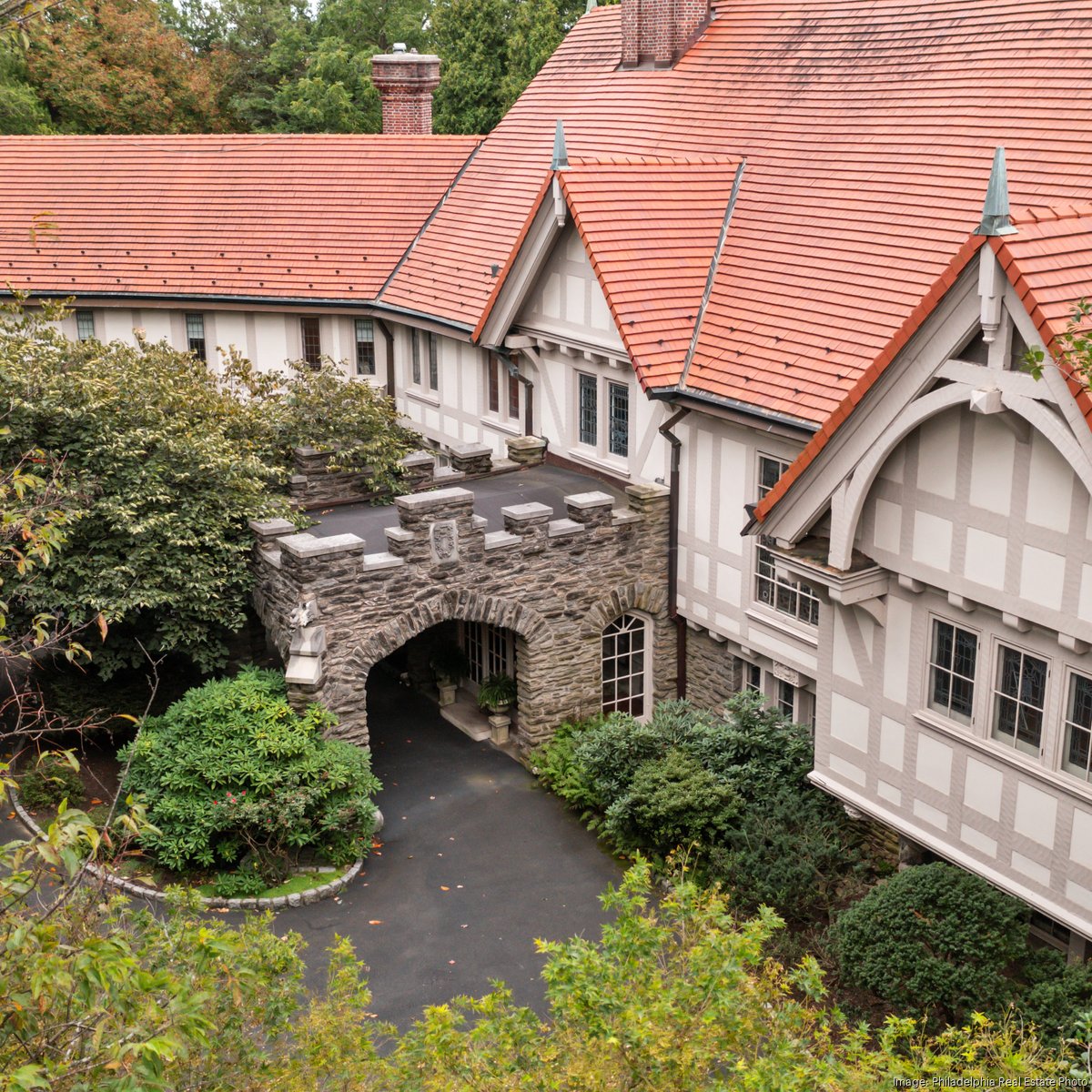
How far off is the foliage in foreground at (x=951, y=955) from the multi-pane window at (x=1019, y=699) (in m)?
1.53

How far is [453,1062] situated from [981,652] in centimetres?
769

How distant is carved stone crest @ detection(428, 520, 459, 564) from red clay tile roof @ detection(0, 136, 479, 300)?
1038 cm

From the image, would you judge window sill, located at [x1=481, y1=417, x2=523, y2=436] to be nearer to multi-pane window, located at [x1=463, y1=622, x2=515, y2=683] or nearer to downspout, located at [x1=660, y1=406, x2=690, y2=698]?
multi-pane window, located at [x1=463, y1=622, x2=515, y2=683]

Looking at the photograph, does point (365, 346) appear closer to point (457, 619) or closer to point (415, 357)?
point (415, 357)

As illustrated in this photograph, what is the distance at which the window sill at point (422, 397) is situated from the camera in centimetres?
2591

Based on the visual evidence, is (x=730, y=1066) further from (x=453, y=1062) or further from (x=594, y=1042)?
(x=453, y=1062)

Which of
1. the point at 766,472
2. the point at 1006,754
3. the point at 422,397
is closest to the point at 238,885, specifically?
the point at 766,472

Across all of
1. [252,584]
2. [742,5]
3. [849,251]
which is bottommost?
[252,584]

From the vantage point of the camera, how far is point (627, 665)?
20.6 metres

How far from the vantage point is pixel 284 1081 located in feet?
26.2

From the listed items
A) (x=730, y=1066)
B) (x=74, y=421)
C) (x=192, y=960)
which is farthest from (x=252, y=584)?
(x=730, y=1066)

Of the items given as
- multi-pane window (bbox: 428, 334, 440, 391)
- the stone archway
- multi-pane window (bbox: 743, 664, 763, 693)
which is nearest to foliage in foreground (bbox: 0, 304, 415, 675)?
the stone archway

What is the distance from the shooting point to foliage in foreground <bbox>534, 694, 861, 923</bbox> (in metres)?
15.6

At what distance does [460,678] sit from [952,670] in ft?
32.6
